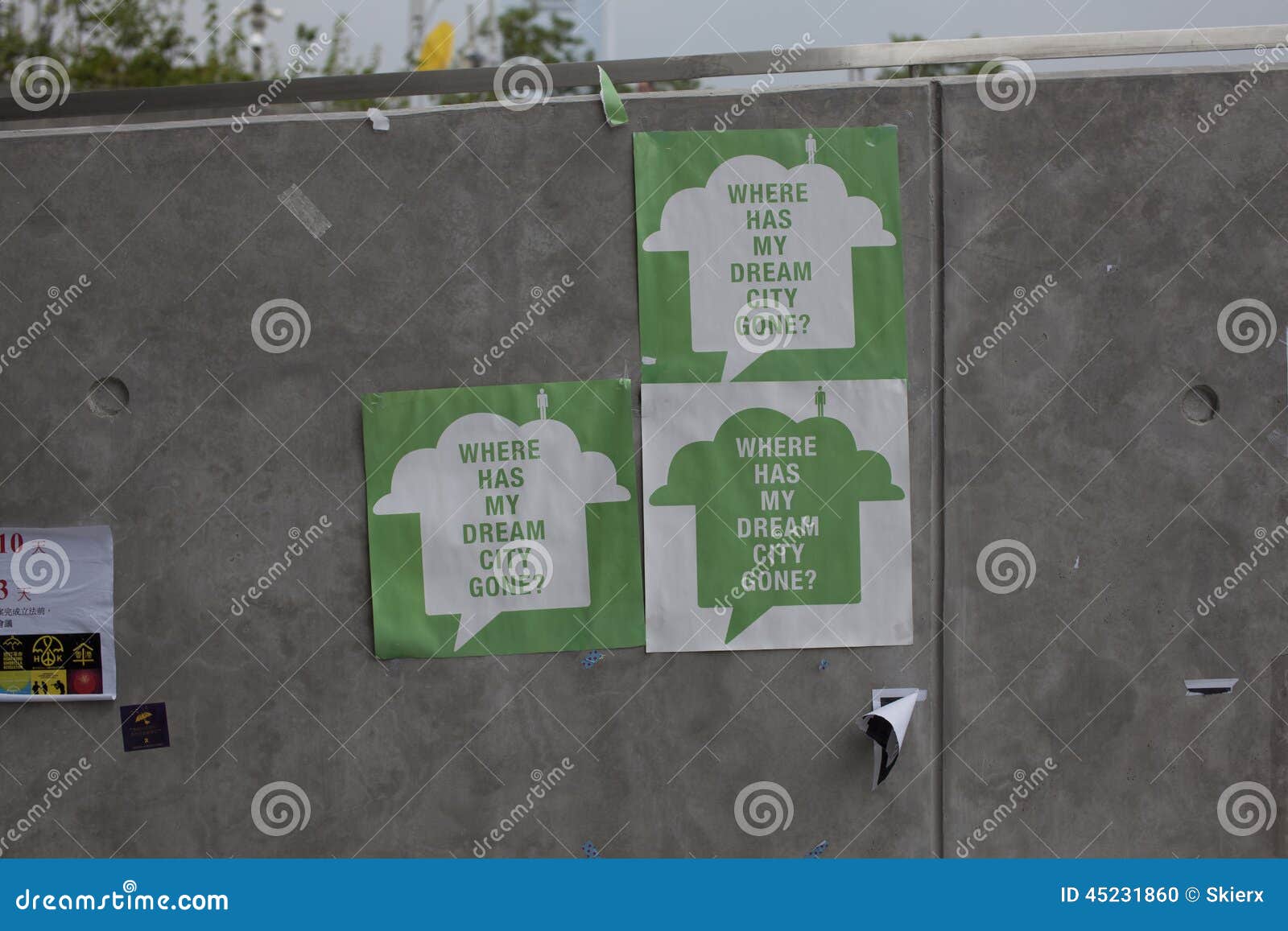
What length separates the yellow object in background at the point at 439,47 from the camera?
437 inches

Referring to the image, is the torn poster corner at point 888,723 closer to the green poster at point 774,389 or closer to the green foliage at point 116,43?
the green poster at point 774,389

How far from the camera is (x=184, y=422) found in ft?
12.3

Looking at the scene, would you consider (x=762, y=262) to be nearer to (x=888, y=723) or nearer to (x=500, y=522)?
(x=500, y=522)

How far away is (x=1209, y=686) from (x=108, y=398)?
14.0 feet

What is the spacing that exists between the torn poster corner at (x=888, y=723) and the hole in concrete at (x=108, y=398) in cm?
303

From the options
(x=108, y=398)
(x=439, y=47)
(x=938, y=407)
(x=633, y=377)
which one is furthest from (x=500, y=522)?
(x=439, y=47)

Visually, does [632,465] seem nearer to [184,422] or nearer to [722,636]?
[722,636]

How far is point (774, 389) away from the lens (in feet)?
12.1

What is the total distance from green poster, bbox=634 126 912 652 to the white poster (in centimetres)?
206

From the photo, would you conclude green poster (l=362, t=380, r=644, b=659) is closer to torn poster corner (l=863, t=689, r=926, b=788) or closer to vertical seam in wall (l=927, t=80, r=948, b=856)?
torn poster corner (l=863, t=689, r=926, b=788)

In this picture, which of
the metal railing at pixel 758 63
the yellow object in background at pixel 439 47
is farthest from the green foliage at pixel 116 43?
the metal railing at pixel 758 63

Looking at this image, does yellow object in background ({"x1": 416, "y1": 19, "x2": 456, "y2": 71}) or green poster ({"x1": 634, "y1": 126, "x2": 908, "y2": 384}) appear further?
yellow object in background ({"x1": 416, "y1": 19, "x2": 456, "y2": 71})

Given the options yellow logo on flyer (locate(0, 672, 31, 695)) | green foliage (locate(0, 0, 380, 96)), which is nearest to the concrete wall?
yellow logo on flyer (locate(0, 672, 31, 695))

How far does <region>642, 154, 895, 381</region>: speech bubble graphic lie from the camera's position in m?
3.69
